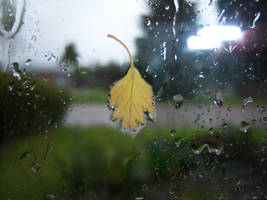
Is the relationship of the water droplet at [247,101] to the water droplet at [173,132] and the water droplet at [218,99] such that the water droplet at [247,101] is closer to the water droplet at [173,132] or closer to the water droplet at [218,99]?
the water droplet at [218,99]

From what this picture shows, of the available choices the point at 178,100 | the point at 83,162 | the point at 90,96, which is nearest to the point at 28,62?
the point at 90,96

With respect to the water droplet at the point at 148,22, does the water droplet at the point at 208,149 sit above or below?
below

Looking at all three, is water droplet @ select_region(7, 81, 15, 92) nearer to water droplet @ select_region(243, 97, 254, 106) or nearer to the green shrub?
the green shrub

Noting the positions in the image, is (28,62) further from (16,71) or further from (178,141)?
(178,141)

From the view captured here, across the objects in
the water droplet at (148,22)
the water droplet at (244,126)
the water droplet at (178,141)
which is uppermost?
the water droplet at (148,22)

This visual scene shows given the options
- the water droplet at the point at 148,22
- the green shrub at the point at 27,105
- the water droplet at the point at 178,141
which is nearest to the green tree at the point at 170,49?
the water droplet at the point at 148,22

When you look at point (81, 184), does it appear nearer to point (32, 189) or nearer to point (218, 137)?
point (32, 189)
